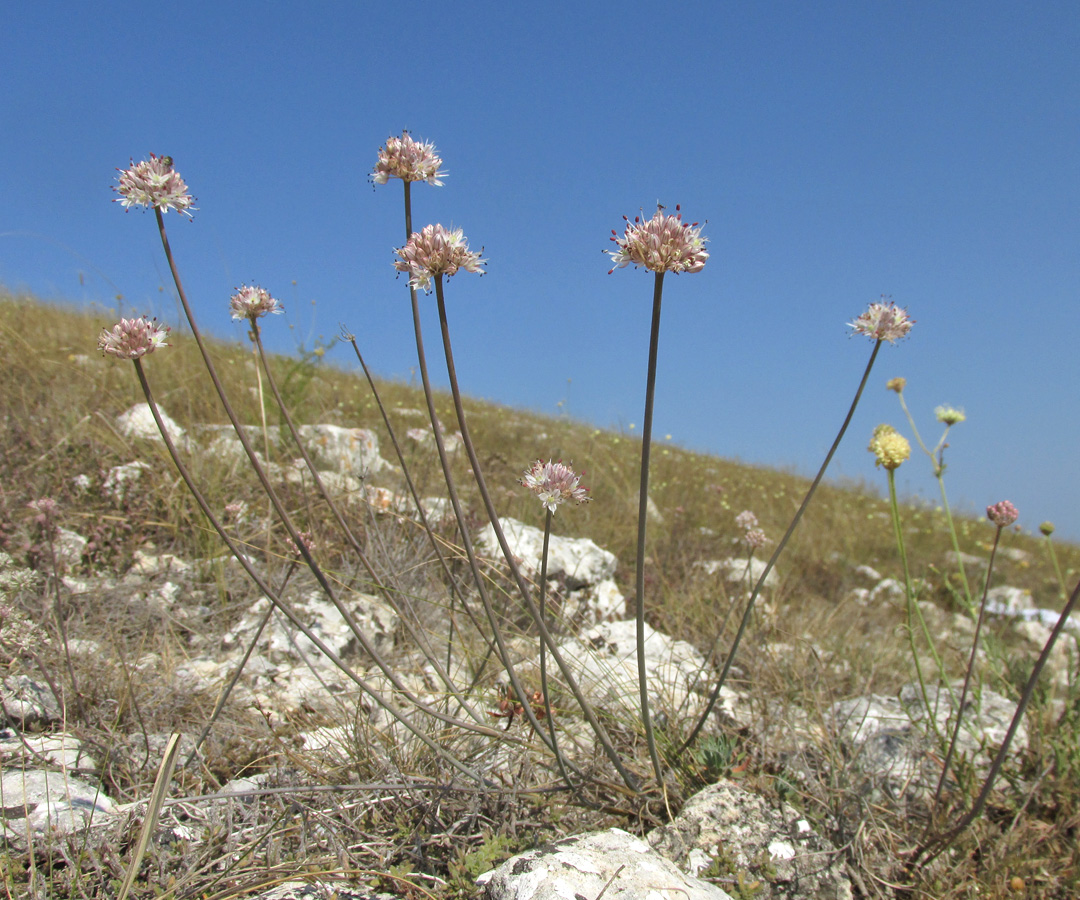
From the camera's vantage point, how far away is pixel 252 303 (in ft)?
6.86

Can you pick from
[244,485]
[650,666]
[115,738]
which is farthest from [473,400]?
[115,738]

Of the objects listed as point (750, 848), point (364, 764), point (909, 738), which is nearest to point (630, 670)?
point (750, 848)

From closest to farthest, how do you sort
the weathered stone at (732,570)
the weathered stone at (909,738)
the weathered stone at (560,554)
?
the weathered stone at (909,738) < the weathered stone at (560,554) < the weathered stone at (732,570)

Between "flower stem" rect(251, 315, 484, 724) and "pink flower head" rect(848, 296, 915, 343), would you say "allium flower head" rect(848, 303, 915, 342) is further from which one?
"flower stem" rect(251, 315, 484, 724)

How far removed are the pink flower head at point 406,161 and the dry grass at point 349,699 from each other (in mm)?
1364

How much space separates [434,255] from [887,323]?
1460 mm

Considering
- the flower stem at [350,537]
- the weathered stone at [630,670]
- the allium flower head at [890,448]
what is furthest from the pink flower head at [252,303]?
the allium flower head at [890,448]

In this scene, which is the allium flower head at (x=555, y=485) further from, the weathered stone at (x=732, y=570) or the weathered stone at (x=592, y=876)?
the weathered stone at (x=732, y=570)

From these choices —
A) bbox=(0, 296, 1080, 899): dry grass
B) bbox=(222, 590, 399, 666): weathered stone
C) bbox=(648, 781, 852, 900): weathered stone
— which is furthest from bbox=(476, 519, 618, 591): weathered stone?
bbox=(648, 781, 852, 900): weathered stone

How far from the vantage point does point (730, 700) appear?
2867 millimetres

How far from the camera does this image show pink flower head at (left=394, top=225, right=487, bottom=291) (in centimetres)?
153

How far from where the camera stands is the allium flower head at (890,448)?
8.20ft

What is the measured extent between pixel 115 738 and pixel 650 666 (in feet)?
7.39

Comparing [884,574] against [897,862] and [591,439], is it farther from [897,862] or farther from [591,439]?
[897,862]
